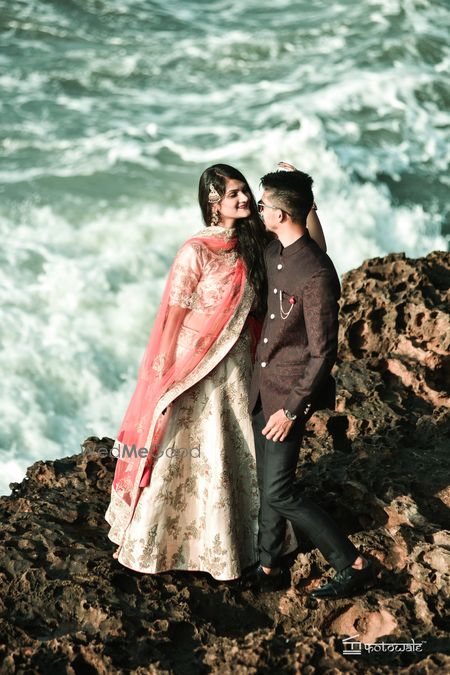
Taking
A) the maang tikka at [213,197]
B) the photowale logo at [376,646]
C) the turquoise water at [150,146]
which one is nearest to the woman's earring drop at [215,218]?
the maang tikka at [213,197]

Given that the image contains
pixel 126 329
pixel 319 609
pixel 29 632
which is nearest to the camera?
pixel 29 632

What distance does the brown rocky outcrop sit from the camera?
9.60ft

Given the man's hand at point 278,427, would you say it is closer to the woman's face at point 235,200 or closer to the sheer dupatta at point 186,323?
the sheer dupatta at point 186,323

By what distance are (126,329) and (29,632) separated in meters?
5.81

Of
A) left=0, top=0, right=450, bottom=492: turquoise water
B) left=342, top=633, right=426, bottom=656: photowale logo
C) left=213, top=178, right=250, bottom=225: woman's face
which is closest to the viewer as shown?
left=342, top=633, right=426, bottom=656: photowale logo

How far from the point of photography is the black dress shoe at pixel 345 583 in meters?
3.39

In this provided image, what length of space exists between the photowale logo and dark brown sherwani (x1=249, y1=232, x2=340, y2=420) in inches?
30.6

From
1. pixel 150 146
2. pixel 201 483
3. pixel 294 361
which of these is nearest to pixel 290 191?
pixel 294 361

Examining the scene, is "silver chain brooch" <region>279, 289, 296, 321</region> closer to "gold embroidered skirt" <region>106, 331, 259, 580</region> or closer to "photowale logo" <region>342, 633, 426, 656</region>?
"gold embroidered skirt" <region>106, 331, 259, 580</region>

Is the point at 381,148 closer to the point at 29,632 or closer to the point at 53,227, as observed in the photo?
the point at 53,227

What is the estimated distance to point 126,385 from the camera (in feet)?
27.1

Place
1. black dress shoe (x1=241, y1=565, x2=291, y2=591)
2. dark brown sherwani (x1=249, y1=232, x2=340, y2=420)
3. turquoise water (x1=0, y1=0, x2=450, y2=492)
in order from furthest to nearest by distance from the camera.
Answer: turquoise water (x1=0, y1=0, x2=450, y2=492) < black dress shoe (x1=241, y1=565, x2=291, y2=591) < dark brown sherwani (x1=249, y1=232, x2=340, y2=420)

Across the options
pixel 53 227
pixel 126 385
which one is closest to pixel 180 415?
pixel 126 385

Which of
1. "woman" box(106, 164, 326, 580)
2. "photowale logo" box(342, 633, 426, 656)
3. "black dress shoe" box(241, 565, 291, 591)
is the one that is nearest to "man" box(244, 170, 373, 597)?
"woman" box(106, 164, 326, 580)
